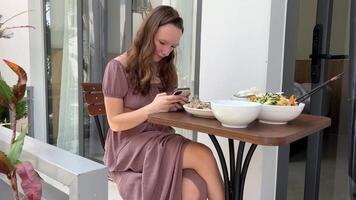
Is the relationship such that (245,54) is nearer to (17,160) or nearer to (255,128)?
(255,128)

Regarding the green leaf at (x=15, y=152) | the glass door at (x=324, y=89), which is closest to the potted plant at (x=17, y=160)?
the green leaf at (x=15, y=152)

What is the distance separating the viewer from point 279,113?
118 centimetres

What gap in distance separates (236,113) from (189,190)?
0.44 m

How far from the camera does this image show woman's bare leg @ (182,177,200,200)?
136cm

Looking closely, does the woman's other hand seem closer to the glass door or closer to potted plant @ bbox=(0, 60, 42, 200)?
potted plant @ bbox=(0, 60, 42, 200)

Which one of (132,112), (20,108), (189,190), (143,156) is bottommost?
(189,190)

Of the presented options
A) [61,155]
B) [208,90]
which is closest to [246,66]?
[208,90]

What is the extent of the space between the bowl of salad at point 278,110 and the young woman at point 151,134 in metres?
0.30

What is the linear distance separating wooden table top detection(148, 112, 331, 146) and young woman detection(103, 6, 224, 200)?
0.40ft

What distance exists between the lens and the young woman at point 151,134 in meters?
1.38

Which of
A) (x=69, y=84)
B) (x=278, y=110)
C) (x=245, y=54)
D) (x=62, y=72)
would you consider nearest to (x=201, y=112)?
(x=278, y=110)

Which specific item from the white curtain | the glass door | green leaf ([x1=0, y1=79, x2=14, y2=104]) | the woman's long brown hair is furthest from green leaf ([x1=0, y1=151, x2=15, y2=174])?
the white curtain

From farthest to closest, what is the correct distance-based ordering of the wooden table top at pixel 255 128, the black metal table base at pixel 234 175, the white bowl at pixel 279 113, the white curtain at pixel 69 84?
1. the white curtain at pixel 69 84
2. the black metal table base at pixel 234 175
3. the white bowl at pixel 279 113
4. the wooden table top at pixel 255 128

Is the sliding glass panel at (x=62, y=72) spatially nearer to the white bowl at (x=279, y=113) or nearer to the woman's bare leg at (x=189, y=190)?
the woman's bare leg at (x=189, y=190)
